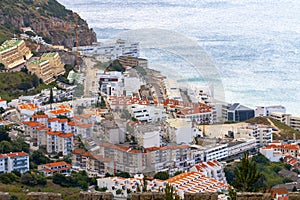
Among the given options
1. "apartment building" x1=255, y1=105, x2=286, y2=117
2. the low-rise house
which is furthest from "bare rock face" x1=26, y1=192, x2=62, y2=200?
"apartment building" x1=255, y1=105, x2=286, y2=117

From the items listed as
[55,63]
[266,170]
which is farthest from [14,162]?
[55,63]

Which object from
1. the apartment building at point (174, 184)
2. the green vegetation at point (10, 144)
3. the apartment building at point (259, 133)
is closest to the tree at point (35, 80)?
the green vegetation at point (10, 144)

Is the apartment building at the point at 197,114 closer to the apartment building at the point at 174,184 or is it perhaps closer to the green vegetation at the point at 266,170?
the apartment building at the point at 174,184

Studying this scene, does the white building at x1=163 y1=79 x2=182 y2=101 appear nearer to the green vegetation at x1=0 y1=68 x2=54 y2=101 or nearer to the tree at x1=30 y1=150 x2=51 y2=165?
the tree at x1=30 y1=150 x2=51 y2=165

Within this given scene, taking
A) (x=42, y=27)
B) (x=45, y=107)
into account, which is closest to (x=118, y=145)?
(x=45, y=107)

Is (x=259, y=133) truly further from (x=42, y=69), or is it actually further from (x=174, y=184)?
(x=42, y=69)
